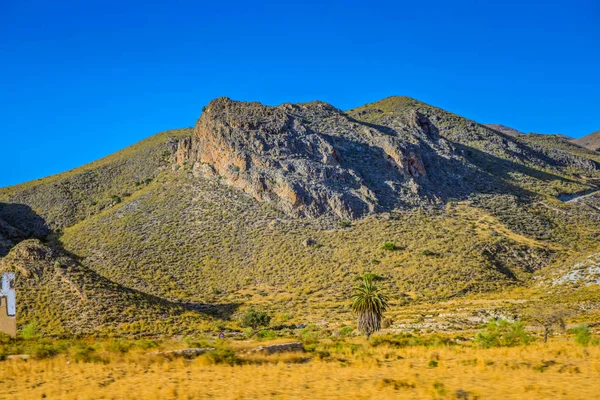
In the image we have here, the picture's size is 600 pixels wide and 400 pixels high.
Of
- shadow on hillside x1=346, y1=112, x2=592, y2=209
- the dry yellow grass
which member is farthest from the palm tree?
shadow on hillside x1=346, y1=112, x2=592, y2=209

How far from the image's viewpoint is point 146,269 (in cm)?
6159

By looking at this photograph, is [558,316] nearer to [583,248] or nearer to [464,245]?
[464,245]

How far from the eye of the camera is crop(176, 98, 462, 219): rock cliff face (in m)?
74.8

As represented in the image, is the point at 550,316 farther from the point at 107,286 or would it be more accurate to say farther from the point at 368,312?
the point at 107,286

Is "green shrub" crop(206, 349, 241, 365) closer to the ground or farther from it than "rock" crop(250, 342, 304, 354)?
farther from it

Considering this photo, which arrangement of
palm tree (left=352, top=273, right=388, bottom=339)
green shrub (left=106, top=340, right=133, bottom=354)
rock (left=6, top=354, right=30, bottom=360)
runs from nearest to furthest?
rock (left=6, top=354, right=30, bottom=360) < green shrub (left=106, top=340, right=133, bottom=354) < palm tree (left=352, top=273, right=388, bottom=339)

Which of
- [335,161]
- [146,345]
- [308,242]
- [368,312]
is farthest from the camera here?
[335,161]

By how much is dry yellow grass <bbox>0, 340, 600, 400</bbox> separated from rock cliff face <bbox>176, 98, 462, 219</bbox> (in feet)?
174

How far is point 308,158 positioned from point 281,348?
61.1 metres

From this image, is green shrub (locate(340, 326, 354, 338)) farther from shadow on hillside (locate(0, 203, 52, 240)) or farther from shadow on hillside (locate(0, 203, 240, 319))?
shadow on hillside (locate(0, 203, 52, 240))

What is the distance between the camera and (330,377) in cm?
1705

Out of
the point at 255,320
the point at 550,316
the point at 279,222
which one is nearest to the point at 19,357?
the point at 255,320

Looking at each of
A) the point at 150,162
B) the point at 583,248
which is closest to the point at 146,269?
the point at 150,162

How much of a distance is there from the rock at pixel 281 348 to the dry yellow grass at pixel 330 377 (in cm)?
119
